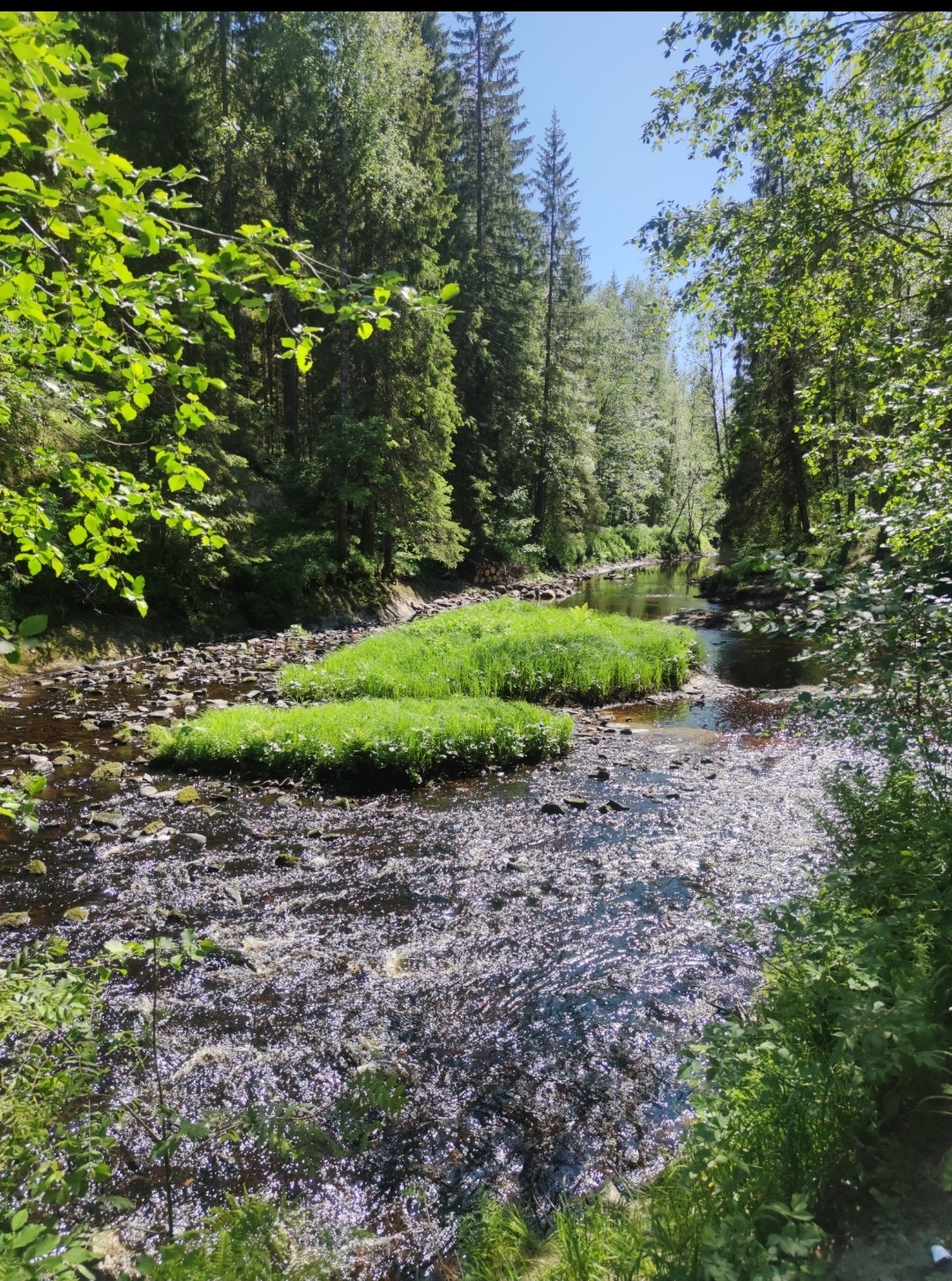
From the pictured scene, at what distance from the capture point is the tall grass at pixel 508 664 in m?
13.5

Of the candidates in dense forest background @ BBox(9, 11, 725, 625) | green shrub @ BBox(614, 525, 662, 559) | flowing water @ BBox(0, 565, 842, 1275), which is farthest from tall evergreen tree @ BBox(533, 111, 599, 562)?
flowing water @ BBox(0, 565, 842, 1275)

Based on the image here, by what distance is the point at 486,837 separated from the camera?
8469 mm

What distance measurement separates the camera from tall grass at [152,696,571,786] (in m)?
10.1

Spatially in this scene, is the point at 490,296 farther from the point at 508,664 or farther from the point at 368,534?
the point at 508,664

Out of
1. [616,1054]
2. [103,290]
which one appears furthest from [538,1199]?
[103,290]

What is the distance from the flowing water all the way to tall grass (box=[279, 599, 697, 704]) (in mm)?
3180

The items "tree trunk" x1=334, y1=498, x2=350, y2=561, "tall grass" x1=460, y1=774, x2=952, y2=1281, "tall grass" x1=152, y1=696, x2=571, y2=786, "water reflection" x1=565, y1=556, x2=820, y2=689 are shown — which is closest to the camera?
"tall grass" x1=460, y1=774, x2=952, y2=1281

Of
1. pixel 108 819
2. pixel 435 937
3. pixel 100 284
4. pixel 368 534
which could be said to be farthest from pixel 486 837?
pixel 368 534

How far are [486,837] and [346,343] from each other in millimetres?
20256

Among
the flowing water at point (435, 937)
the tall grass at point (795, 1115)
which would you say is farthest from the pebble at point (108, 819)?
the tall grass at point (795, 1115)

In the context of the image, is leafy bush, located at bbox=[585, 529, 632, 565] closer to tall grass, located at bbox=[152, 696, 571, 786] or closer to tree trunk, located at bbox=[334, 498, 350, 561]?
tree trunk, located at bbox=[334, 498, 350, 561]

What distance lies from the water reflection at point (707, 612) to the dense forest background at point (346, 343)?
5964 mm

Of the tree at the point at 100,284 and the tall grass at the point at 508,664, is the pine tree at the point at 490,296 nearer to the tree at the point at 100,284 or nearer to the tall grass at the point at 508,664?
the tall grass at the point at 508,664

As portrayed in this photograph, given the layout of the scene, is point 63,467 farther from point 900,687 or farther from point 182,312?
point 900,687
